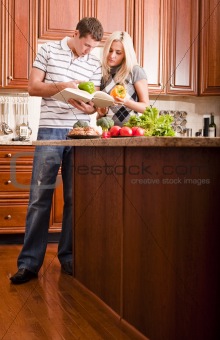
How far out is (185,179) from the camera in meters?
1.64

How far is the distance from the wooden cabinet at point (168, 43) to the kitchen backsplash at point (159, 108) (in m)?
0.29

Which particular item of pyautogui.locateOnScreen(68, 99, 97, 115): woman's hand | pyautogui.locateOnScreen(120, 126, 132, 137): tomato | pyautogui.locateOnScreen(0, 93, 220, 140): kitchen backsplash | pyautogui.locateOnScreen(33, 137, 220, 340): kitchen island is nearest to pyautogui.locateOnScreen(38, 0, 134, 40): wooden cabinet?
pyautogui.locateOnScreen(0, 93, 220, 140): kitchen backsplash

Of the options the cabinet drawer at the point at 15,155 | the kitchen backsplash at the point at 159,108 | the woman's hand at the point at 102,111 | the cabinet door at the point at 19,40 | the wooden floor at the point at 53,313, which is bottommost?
the wooden floor at the point at 53,313

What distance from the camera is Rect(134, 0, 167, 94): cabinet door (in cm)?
476

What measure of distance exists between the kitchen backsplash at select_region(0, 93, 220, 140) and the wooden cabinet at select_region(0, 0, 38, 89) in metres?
0.39

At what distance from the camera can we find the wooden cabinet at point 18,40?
14.6 ft

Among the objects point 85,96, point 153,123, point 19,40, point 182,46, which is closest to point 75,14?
point 19,40

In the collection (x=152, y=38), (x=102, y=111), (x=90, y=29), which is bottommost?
(x=102, y=111)

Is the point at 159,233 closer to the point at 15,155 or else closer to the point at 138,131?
the point at 138,131

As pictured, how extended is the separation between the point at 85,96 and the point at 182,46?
2.58m

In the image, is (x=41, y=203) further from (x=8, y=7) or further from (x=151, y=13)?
(x=151, y=13)

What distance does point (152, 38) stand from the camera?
15.8 feet

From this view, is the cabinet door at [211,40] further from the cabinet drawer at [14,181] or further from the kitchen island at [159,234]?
the kitchen island at [159,234]

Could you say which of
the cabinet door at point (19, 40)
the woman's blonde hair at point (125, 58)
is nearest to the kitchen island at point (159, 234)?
the woman's blonde hair at point (125, 58)
